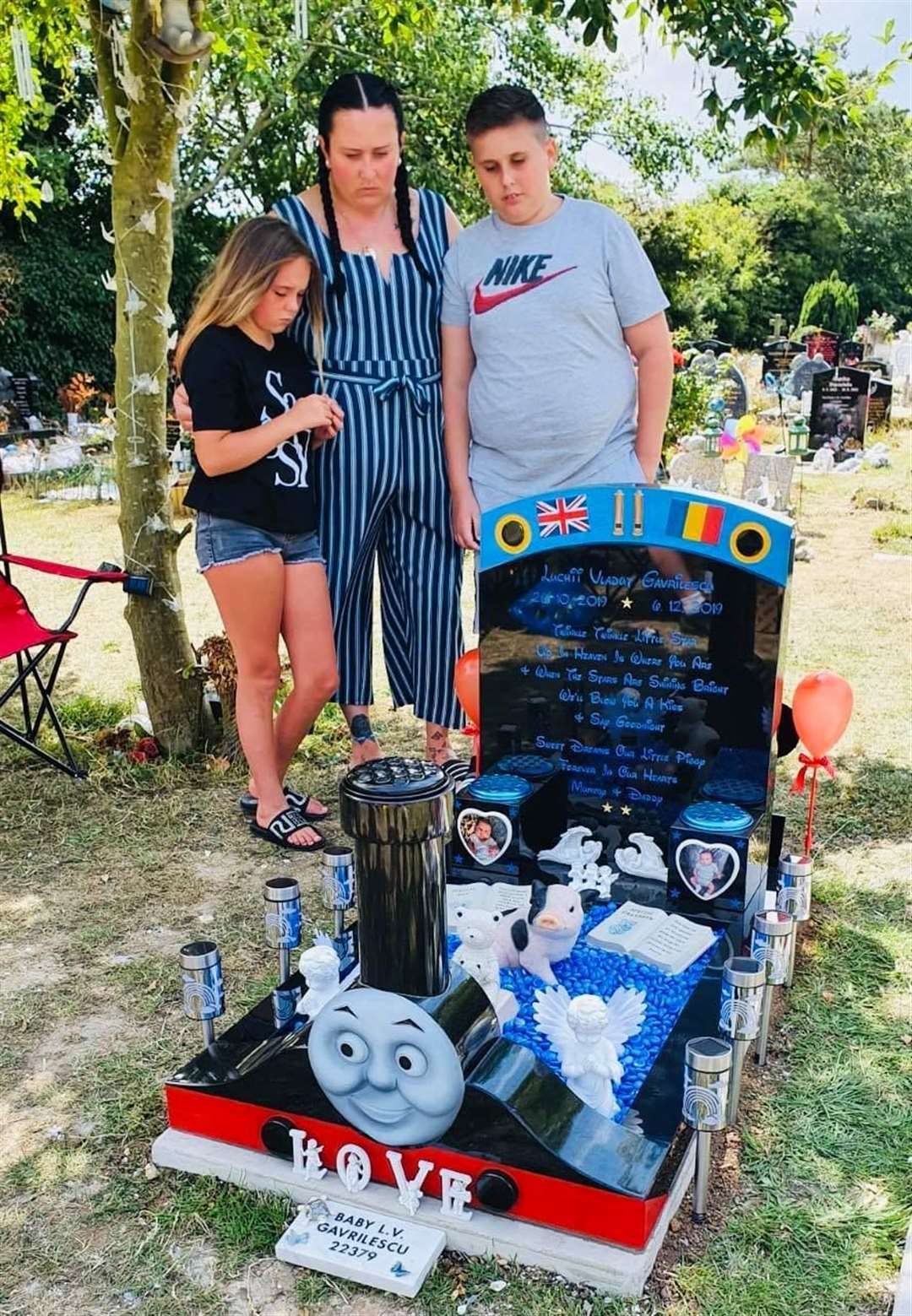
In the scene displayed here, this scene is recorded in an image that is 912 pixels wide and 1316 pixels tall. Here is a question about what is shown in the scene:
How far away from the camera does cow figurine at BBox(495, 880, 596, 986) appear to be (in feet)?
8.82

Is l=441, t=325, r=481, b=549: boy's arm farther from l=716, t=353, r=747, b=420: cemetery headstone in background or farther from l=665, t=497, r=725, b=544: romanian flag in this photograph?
l=716, t=353, r=747, b=420: cemetery headstone in background

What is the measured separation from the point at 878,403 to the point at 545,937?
1311 cm

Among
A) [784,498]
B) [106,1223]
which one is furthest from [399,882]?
[784,498]

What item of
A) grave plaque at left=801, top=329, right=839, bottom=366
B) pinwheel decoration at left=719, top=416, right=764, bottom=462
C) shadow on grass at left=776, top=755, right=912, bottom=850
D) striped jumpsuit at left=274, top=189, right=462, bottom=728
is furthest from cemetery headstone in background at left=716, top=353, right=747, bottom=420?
striped jumpsuit at left=274, top=189, right=462, bottom=728

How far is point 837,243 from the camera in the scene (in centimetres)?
3553

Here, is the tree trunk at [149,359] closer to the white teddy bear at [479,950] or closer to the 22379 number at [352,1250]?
the white teddy bear at [479,950]

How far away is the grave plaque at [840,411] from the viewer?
13039 millimetres

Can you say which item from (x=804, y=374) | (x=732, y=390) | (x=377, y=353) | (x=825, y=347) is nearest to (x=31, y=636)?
(x=377, y=353)

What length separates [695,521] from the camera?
2.96 metres

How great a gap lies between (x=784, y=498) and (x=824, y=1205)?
298 inches

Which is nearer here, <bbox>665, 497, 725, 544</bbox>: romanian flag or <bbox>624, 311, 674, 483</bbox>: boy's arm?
<bbox>665, 497, 725, 544</bbox>: romanian flag

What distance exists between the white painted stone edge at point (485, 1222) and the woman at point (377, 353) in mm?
1844

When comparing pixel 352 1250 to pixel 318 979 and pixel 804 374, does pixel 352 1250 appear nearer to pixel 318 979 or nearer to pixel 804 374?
pixel 318 979

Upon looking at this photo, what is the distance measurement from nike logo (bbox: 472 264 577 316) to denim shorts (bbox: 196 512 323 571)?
833 mm
